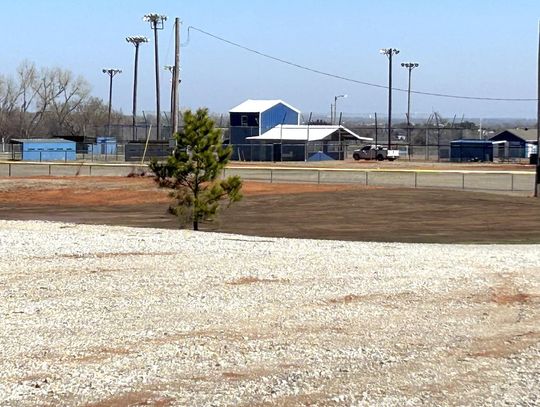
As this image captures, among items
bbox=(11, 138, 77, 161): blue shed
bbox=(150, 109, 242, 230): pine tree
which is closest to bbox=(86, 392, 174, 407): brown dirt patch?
bbox=(150, 109, 242, 230): pine tree

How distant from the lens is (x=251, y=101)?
114250mm

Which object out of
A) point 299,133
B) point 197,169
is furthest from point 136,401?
point 299,133

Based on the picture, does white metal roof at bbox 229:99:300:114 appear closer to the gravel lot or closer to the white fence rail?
the white fence rail

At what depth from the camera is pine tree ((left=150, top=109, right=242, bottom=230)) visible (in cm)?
2573

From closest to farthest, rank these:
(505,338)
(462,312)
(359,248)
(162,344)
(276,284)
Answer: (162,344), (505,338), (462,312), (276,284), (359,248)

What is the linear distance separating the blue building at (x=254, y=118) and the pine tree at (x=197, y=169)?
258ft

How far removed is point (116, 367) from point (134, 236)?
1346 cm

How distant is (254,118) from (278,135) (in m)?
8.76

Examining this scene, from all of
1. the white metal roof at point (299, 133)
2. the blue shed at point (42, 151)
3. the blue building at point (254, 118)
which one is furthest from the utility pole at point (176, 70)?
the blue building at point (254, 118)

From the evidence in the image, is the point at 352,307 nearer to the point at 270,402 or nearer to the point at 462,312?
the point at 462,312

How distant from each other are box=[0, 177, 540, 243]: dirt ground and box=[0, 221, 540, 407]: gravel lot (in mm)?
8511

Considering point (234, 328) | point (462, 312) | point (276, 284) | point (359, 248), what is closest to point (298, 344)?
point (234, 328)

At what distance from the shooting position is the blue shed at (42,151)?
298 feet

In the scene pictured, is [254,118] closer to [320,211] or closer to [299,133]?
[299,133]
